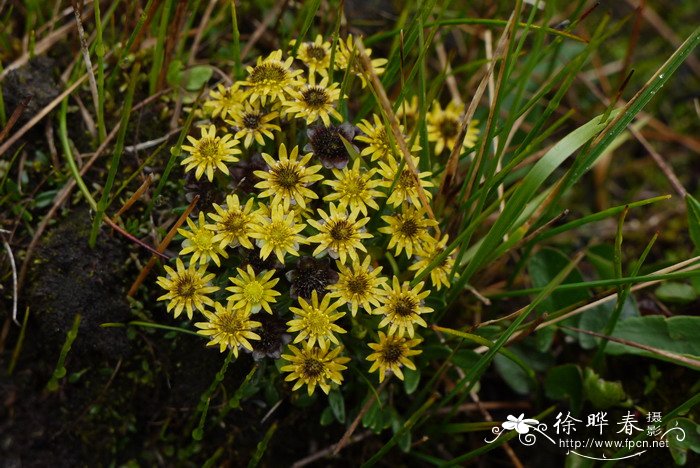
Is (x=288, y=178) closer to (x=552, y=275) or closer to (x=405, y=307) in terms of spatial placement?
(x=405, y=307)

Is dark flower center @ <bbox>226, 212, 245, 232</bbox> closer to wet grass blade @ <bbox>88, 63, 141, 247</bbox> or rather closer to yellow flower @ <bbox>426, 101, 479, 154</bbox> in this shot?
wet grass blade @ <bbox>88, 63, 141, 247</bbox>

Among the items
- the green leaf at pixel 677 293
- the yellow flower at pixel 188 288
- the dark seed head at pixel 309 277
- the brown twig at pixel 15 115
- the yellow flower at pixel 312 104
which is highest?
the yellow flower at pixel 312 104

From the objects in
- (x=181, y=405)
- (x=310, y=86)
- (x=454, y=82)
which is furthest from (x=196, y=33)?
(x=181, y=405)

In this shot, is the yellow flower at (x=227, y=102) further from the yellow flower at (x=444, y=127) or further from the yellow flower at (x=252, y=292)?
the yellow flower at (x=444, y=127)

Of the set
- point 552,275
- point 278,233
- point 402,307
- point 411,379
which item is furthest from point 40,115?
point 552,275

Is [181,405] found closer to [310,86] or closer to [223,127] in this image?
[223,127]

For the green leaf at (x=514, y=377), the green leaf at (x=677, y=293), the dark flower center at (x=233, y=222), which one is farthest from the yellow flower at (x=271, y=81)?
the green leaf at (x=677, y=293)
